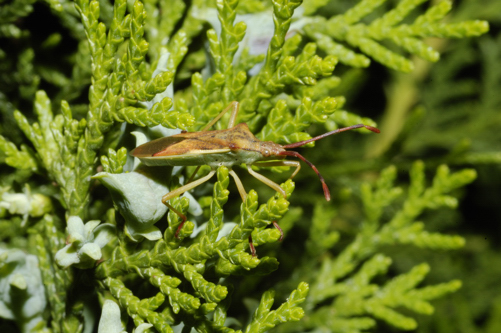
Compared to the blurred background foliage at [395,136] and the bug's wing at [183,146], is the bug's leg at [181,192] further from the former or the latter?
the blurred background foliage at [395,136]

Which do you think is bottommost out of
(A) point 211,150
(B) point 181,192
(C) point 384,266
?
(C) point 384,266

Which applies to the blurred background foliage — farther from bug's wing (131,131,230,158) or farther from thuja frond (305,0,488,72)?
bug's wing (131,131,230,158)

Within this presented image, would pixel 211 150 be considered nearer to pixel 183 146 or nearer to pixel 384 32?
pixel 183 146

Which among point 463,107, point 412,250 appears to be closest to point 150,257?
point 412,250

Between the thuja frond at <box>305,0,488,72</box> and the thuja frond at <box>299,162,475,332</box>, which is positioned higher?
the thuja frond at <box>305,0,488,72</box>

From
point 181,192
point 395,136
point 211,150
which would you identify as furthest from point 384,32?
point 395,136

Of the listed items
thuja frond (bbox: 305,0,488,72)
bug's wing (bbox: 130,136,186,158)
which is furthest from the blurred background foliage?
bug's wing (bbox: 130,136,186,158)

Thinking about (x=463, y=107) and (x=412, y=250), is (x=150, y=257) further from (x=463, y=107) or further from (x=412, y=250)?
(x=463, y=107)
